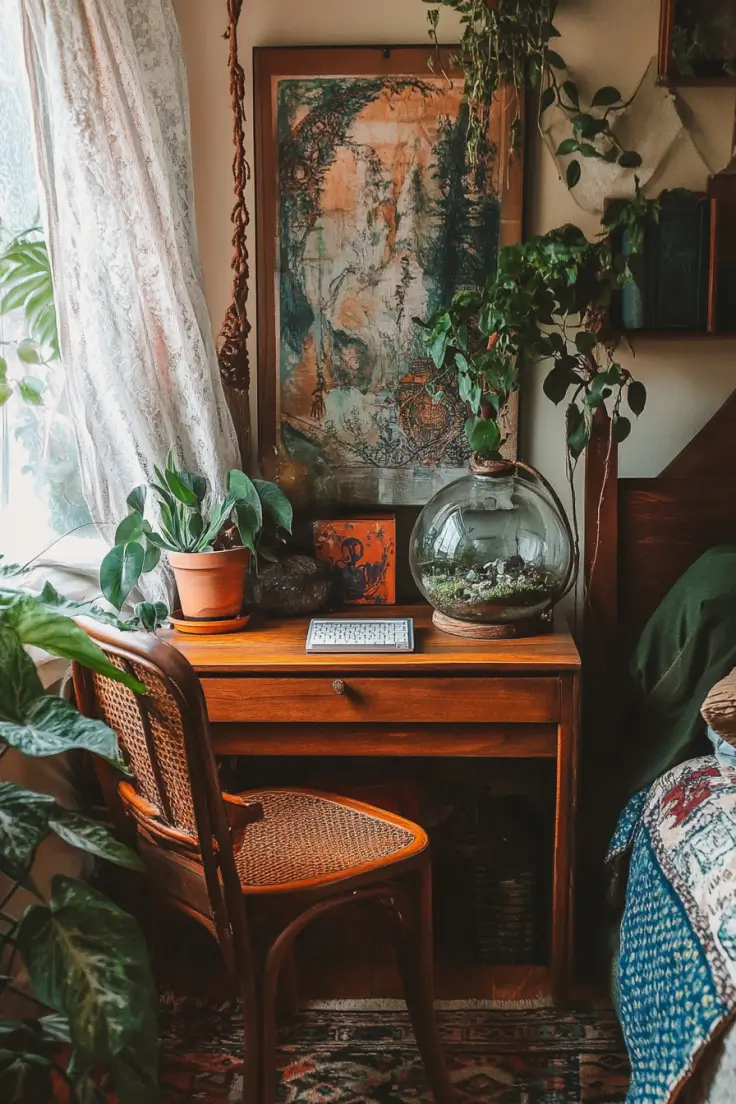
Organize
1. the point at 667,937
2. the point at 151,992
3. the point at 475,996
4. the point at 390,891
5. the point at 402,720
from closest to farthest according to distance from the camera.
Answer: the point at 151,992 → the point at 667,937 → the point at 390,891 → the point at 402,720 → the point at 475,996

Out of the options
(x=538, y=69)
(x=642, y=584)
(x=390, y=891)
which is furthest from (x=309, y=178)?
(x=390, y=891)

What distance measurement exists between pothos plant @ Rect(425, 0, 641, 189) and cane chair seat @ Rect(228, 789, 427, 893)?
4.41 feet

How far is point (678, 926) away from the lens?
155cm

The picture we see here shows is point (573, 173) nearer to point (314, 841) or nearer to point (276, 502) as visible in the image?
point (276, 502)

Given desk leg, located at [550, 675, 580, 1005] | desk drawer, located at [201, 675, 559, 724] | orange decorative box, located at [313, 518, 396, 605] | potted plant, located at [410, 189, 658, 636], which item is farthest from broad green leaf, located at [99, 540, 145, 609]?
desk leg, located at [550, 675, 580, 1005]

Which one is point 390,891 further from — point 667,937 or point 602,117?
point 602,117

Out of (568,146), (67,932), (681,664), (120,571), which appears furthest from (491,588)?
(67,932)

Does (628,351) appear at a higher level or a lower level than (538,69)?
lower

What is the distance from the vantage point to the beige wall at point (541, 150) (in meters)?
2.22

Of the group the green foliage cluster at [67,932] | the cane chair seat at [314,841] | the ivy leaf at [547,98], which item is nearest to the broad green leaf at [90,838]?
the green foliage cluster at [67,932]

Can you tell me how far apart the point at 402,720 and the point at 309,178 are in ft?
3.84

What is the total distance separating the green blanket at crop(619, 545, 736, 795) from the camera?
74.4 inches

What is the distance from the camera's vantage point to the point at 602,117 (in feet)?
7.36

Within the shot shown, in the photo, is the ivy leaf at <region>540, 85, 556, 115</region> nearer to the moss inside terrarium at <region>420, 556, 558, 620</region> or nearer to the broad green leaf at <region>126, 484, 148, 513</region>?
the moss inside terrarium at <region>420, 556, 558, 620</region>
